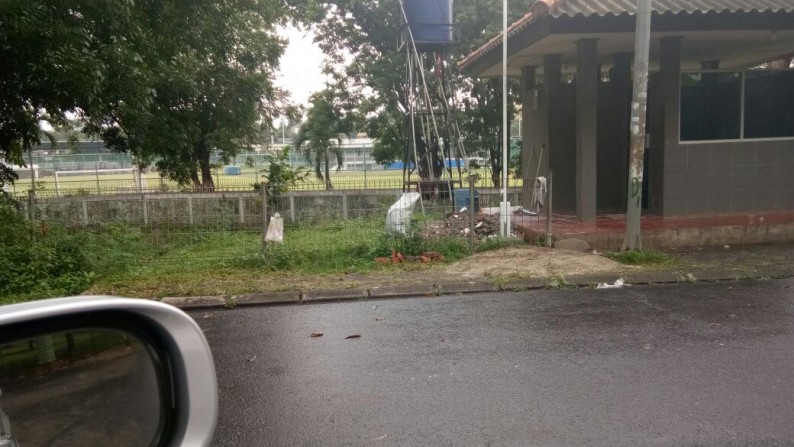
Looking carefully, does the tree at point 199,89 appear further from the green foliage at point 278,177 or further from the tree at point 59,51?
the green foliage at point 278,177

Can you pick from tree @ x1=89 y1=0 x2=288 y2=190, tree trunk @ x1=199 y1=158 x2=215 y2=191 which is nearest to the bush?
tree @ x1=89 y1=0 x2=288 y2=190

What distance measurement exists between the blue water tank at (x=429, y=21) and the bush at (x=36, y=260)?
808 cm

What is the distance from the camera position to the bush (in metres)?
7.31

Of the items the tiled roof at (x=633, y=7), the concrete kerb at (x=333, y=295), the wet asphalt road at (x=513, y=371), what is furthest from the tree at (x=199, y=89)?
the tiled roof at (x=633, y=7)

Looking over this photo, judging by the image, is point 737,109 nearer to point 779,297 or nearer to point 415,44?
point 779,297

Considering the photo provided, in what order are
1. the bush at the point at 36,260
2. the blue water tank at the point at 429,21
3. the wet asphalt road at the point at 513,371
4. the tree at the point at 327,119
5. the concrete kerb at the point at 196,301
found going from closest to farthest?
the wet asphalt road at the point at 513,371 < the concrete kerb at the point at 196,301 < the bush at the point at 36,260 < the blue water tank at the point at 429,21 < the tree at the point at 327,119

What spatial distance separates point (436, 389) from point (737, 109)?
9100 mm

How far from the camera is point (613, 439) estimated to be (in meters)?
3.42

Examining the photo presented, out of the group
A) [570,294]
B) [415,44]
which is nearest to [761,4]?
[570,294]

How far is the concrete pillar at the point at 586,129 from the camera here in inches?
400

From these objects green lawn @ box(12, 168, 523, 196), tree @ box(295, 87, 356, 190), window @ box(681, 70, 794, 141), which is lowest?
green lawn @ box(12, 168, 523, 196)

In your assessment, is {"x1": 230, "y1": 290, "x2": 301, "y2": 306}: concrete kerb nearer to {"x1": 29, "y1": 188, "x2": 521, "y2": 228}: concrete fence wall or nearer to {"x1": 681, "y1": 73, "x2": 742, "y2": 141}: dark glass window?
{"x1": 29, "y1": 188, "x2": 521, "y2": 228}: concrete fence wall

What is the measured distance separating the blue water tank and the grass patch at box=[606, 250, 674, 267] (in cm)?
679

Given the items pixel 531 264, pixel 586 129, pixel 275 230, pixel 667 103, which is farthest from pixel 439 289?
pixel 667 103
